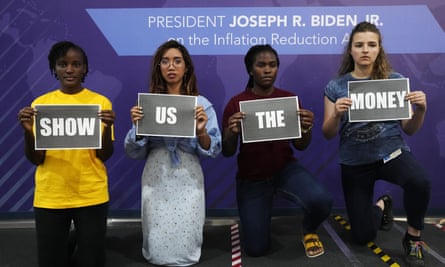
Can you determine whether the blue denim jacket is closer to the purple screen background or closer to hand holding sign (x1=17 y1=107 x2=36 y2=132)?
hand holding sign (x1=17 y1=107 x2=36 y2=132)

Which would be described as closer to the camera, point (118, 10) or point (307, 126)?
point (307, 126)

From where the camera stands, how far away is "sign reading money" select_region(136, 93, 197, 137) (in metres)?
2.15

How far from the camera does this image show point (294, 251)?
248 cm

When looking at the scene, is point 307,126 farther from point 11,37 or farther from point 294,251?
point 11,37

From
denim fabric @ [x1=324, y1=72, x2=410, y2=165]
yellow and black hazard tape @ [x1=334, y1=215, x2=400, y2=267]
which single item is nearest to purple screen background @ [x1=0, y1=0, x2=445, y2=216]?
denim fabric @ [x1=324, y1=72, x2=410, y2=165]

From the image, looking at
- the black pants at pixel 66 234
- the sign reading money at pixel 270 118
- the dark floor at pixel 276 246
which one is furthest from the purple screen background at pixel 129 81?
the black pants at pixel 66 234

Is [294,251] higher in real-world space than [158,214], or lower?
lower

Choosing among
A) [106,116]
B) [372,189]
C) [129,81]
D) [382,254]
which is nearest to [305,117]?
[372,189]

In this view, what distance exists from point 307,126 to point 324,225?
3.43 feet

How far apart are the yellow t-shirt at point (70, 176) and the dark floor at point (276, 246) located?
1.79 ft

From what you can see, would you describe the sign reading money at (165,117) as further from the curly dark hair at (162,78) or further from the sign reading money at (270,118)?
the sign reading money at (270,118)

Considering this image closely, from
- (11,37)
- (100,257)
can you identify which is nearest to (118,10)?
(11,37)

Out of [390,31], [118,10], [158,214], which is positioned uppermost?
[118,10]

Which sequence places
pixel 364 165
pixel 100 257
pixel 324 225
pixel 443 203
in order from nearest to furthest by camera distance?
pixel 100 257 < pixel 364 165 < pixel 324 225 < pixel 443 203
